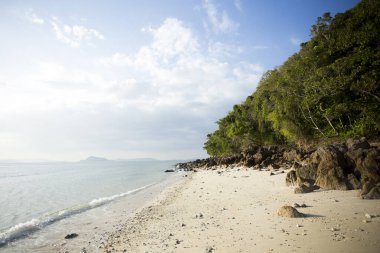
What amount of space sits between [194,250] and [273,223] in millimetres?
3303

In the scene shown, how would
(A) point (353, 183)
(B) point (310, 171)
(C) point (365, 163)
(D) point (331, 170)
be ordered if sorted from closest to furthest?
(A) point (353, 183)
(C) point (365, 163)
(D) point (331, 170)
(B) point (310, 171)

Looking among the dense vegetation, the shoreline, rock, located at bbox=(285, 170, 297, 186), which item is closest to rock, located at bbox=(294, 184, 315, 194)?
rock, located at bbox=(285, 170, 297, 186)

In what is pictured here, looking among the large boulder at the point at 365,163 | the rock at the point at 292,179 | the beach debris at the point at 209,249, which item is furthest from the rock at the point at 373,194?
the beach debris at the point at 209,249

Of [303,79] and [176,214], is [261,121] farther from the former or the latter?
[176,214]

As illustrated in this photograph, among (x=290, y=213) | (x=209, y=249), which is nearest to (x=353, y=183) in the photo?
(x=290, y=213)

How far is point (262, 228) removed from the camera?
8797 mm

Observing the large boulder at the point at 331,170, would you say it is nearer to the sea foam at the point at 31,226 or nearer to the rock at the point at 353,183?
the rock at the point at 353,183

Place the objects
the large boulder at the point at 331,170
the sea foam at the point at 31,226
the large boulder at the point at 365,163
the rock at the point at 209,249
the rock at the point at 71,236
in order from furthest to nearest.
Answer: the large boulder at the point at 331,170 → the large boulder at the point at 365,163 → the sea foam at the point at 31,226 → the rock at the point at 71,236 → the rock at the point at 209,249

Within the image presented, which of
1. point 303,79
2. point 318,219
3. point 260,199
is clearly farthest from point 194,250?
point 303,79

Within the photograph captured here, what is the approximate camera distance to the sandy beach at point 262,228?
707 cm

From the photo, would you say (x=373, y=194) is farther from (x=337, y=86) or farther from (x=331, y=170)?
(x=337, y=86)

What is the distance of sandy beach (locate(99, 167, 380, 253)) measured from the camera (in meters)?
7.07

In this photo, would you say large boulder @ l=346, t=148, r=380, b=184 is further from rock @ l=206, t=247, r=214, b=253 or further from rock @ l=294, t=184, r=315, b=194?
rock @ l=206, t=247, r=214, b=253

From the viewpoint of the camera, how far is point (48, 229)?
1384cm
